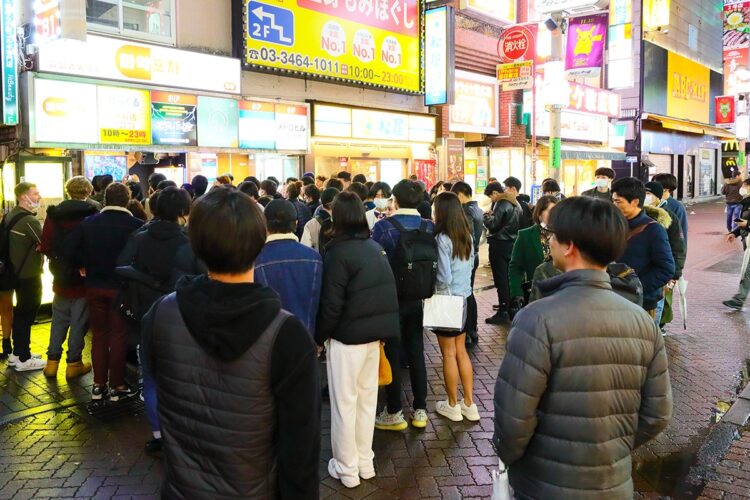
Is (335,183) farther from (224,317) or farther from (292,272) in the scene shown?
(224,317)

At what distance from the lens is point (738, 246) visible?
60.0ft

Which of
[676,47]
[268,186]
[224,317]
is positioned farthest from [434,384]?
[676,47]

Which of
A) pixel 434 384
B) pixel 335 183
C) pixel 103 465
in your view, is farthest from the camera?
pixel 335 183

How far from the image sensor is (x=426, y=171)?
1736 centimetres

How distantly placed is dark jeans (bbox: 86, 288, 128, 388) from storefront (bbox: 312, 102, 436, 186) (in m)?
9.12

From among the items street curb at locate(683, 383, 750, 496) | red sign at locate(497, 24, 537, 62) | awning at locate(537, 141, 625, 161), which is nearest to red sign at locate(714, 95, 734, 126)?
awning at locate(537, 141, 625, 161)

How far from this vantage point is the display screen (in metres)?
10.7

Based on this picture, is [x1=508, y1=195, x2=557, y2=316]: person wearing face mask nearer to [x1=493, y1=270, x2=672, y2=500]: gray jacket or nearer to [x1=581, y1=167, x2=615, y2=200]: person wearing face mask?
[x1=581, y1=167, x2=615, y2=200]: person wearing face mask

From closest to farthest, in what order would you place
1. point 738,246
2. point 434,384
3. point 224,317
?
point 224,317 → point 434,384 → point 738,246

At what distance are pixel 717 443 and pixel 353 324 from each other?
3.38 metres

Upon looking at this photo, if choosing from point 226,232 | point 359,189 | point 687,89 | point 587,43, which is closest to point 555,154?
point 587,43

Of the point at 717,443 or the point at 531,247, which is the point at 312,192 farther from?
the point at 717,443

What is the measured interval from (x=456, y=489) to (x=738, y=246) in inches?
676

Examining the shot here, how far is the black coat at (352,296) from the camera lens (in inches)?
168
